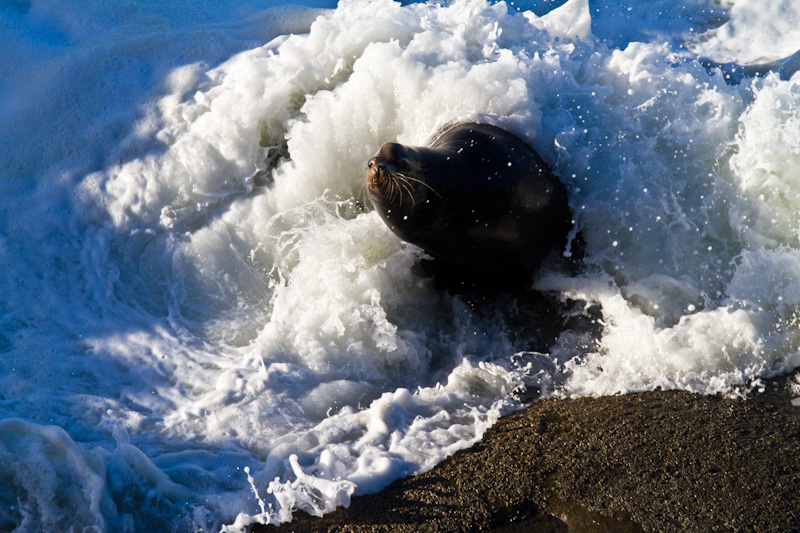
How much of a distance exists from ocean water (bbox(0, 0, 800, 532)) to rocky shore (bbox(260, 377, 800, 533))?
0.20m

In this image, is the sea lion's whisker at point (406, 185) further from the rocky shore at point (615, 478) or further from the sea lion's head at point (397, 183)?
the rocky shore at point (615, 478)

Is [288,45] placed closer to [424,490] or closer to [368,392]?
[368,392]

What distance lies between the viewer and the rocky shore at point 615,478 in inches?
133

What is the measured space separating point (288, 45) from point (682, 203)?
14.2 ft

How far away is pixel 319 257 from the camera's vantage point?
5484 mm

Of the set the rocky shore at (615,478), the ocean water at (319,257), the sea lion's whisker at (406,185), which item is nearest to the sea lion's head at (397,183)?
the sea lion's whisker at (406,185)

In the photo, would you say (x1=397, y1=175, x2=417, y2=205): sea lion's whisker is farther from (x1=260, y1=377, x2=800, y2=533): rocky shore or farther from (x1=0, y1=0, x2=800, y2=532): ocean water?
(x1=260, y1=377, x2=800, y2=533): rocky shore

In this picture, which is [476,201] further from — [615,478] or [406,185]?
[615,478]

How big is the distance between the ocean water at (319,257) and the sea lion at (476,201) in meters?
0.28

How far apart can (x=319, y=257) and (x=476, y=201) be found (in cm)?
141

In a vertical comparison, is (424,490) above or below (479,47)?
below

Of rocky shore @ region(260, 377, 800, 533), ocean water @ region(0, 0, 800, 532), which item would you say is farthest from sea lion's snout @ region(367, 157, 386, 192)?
rocky shore @ region(260, 377, 800, 533)

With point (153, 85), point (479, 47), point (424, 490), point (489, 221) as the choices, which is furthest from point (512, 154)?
point (153, 85)

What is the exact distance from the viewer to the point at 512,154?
207 inches
